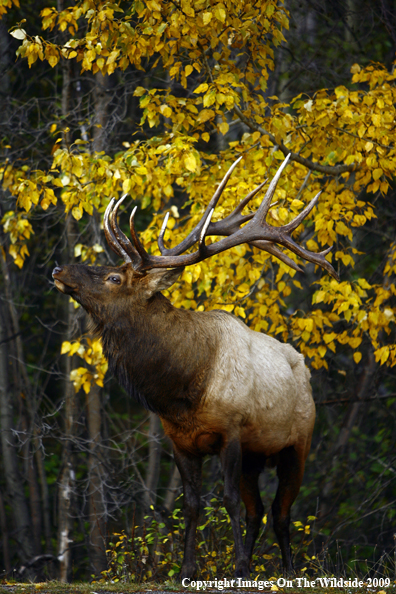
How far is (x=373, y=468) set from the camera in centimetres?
900

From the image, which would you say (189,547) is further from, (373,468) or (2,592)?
(373,468)

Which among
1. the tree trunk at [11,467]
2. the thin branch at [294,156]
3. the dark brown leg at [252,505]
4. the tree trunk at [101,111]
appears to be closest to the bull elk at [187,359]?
the dark brown leg at [252,505]

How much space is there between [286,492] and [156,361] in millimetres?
1574

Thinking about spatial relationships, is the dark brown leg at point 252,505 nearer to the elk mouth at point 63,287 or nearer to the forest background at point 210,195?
the forest background at point 210,195

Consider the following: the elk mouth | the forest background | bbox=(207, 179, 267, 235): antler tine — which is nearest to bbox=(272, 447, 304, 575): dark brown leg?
the forest background

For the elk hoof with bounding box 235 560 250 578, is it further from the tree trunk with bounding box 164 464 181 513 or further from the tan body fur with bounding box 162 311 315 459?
the tree trunk with bounding box 164 464 181 513

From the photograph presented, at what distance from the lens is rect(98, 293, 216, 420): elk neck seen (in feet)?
15.2

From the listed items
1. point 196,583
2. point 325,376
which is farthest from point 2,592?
point 325,376

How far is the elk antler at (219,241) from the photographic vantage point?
4668mm

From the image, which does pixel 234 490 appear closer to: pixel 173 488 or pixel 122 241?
pixel 122 241

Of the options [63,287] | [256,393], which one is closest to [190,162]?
[63,287]

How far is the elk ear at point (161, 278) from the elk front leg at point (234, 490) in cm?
108

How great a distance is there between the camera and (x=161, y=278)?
15.3 feet

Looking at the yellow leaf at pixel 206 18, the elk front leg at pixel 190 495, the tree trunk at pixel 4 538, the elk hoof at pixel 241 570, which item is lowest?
the tree trunk at pixel 4 538
